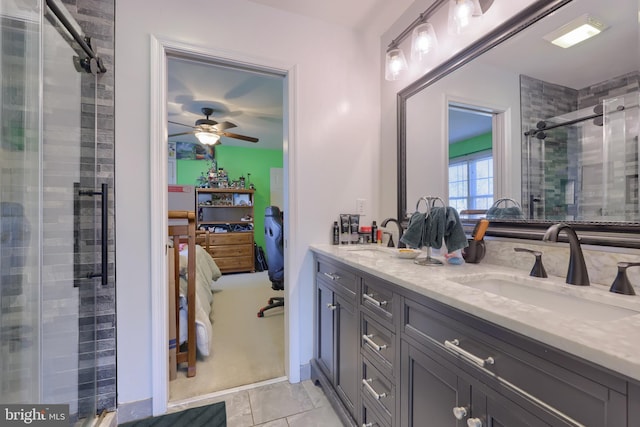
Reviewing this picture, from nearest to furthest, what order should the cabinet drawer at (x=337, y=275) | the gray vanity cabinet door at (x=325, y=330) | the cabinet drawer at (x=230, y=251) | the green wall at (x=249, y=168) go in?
the cabinet drawer at (x=337, y=275) → the gray vanity cabinet door at (x=325, y=330) → the cabinet drawer at (x=230, y=251) → the green wall at (x=249, y=168)

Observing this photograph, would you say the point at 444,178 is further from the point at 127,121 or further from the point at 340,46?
the point at 127,121

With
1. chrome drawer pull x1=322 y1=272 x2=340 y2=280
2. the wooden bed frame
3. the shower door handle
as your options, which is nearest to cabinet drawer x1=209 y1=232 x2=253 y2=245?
the wooden bed frame

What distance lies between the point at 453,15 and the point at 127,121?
72.6 inches

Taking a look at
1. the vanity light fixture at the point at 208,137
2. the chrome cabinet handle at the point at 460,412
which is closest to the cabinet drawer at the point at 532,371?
the chrome cabinet handle at the point at 460,412

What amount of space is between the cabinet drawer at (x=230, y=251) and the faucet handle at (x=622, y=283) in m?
4.90

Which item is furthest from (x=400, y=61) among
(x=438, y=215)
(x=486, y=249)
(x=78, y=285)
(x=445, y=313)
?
(x=78, y=285)

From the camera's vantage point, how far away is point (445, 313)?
2.75 ft

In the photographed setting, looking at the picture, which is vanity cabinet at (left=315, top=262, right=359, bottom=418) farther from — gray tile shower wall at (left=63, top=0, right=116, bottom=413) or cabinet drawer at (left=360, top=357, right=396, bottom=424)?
gray tile shower wall at (left=63, top=0, right=116, bottom=413)

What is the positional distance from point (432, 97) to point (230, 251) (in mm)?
4290

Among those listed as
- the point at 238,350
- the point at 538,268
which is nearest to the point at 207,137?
the point at 238,350

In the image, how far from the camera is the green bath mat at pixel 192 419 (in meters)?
1.52

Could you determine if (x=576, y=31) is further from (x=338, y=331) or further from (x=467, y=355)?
(x=338, y=331)

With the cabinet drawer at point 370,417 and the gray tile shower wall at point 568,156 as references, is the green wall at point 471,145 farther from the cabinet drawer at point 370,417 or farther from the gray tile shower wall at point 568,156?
the cabinet drawer at point 370,417

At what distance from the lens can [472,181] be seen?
1492mm
